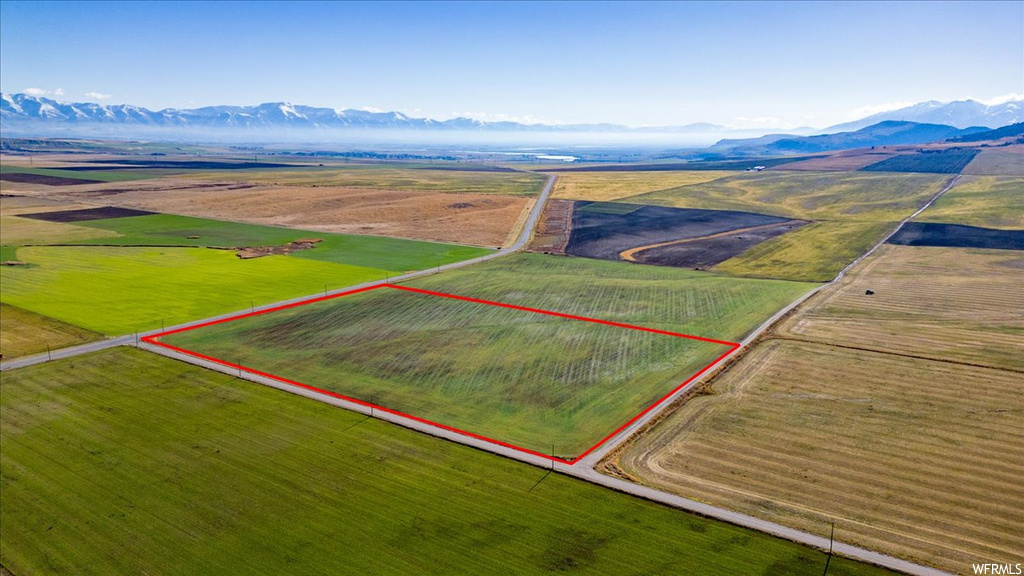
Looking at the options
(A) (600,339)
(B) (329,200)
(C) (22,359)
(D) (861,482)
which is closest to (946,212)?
(A) (600,339)

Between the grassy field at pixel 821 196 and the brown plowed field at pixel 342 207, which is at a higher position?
the grassy field at pixel 821 196

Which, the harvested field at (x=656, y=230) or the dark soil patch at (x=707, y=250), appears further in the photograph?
the harvested field at (x=656, y=230)

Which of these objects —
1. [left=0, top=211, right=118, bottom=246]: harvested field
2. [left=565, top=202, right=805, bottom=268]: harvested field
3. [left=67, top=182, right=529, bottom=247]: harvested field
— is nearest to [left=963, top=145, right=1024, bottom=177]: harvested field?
[left=565, top=202, right=805, bottom=268]: harvested field

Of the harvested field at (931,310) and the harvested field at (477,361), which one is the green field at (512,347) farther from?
the harvested field at (931,310)

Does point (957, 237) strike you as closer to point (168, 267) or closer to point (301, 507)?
point (301, 507)

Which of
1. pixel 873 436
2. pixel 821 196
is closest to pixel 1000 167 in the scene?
pixel 821 196

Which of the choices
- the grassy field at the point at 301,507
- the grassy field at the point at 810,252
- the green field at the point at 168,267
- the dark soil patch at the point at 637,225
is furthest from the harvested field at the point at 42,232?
the grassy field at the point at 810,252
